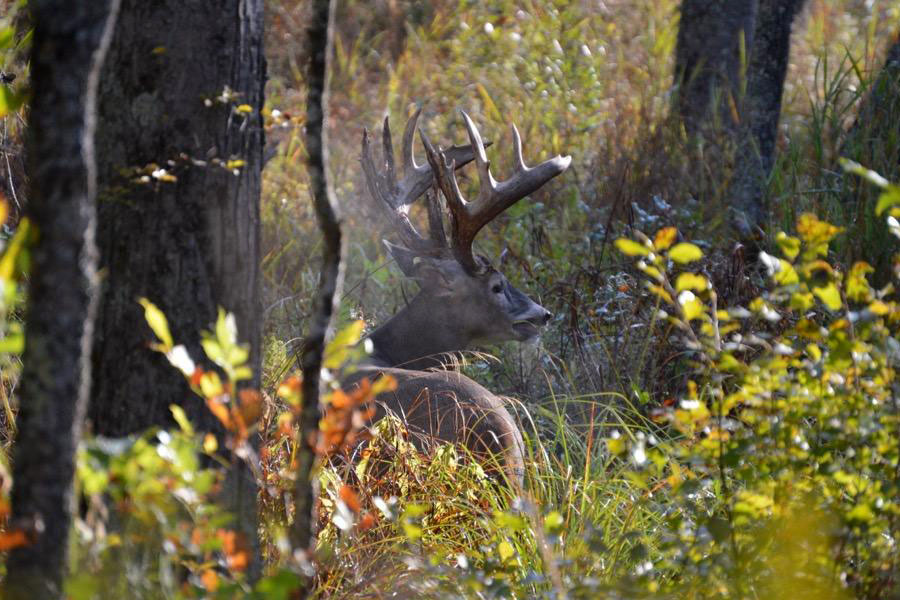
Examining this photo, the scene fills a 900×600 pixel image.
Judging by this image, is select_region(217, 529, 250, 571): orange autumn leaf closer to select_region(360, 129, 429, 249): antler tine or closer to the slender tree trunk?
the slender tree trunk

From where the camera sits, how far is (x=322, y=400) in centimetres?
196

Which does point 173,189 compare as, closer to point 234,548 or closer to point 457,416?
point 234,548

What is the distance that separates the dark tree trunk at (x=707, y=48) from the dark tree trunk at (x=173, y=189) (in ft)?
22.7

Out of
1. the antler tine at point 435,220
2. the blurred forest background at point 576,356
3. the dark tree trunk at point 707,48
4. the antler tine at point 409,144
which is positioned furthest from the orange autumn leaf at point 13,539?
the dark tree trunk at point 707,48

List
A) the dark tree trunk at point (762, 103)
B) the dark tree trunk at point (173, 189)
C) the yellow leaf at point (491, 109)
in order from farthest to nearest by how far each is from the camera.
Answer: the yellow leaf at point (491, 109) → the dark tree trunk at point (762, 103) → the dark tree trunk at point (173, 189)

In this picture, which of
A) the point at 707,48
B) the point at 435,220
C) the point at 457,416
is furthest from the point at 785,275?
the point at 707,48

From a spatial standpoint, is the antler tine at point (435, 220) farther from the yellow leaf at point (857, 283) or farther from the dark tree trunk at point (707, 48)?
the yellow leaf at point (857, 283)

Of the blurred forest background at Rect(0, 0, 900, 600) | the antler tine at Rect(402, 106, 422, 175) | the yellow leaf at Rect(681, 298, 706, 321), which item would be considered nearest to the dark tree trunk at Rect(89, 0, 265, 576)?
the blurred forest background at Rect(0, 0, 900, 600)

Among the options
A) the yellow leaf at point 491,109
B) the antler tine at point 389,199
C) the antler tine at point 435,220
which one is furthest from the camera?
the yellow leaf at point 491,109

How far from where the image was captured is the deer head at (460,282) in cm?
594

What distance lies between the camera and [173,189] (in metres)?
2.59

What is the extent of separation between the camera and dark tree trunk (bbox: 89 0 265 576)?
8.46 ft

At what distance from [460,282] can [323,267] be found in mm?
4050

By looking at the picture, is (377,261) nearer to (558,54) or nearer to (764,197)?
(764,197)
